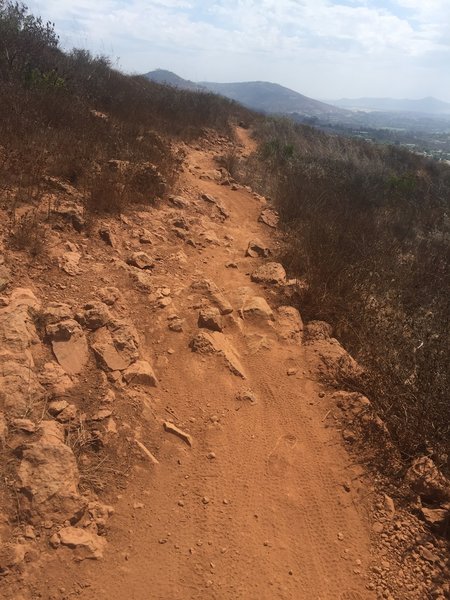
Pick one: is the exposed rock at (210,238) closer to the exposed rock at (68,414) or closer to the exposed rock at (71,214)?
the exposed rock at (71,214)

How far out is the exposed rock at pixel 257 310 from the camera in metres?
4.05

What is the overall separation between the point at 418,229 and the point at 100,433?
892 cm

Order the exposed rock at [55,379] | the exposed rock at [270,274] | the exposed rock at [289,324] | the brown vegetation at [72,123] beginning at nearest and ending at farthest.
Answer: the exposed rock at [55,379] < the exposed rock at [289,324] < the exposed rock at [270,274] < the brown vegetation at [72,123]

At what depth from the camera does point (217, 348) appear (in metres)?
3.52

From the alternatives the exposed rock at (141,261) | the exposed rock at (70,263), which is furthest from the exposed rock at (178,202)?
the exposed rock at (70,263)

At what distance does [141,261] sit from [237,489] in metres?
2.62

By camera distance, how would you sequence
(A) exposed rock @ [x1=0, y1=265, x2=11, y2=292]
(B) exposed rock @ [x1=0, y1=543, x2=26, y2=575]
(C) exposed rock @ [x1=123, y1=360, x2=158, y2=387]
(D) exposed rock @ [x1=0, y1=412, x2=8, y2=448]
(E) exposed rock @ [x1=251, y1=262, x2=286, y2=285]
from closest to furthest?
(B) exposed rock @ [x1=0, y1=543, x2=26, y2=575]
(D) exposed rock @ [x1=0, y1=412, x2=8, y2=448]
(C) exposed rock @ [x1=123, y1=360, x2=158, y2=387]
(A) exposed rock @ [x1=0, y1=265, x2=11, y2=292]
(E) exposed rock @ [x1=251, y1=262, x2=286, y2=285]

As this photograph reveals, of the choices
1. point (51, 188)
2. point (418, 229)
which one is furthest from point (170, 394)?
point (418, 229)

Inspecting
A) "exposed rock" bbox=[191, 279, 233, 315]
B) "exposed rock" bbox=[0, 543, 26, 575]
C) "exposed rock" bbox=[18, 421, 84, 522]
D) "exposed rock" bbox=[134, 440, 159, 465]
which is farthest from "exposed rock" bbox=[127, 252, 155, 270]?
"exposed rock" bbox=[0, 543, 26, 575]

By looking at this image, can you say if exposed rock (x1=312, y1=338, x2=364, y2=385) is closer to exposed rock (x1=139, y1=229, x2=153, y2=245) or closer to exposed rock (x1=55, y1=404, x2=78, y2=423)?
exposed rock (x1=55, y1=404, x2=78, y2=423)

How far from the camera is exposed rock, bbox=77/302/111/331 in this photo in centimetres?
324

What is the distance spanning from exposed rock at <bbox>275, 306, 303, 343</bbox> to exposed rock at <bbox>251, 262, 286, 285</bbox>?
547 millimetres

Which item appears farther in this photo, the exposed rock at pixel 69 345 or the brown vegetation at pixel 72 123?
the brown vegetation at pixel 72 123

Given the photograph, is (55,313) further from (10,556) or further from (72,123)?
(72,123)
